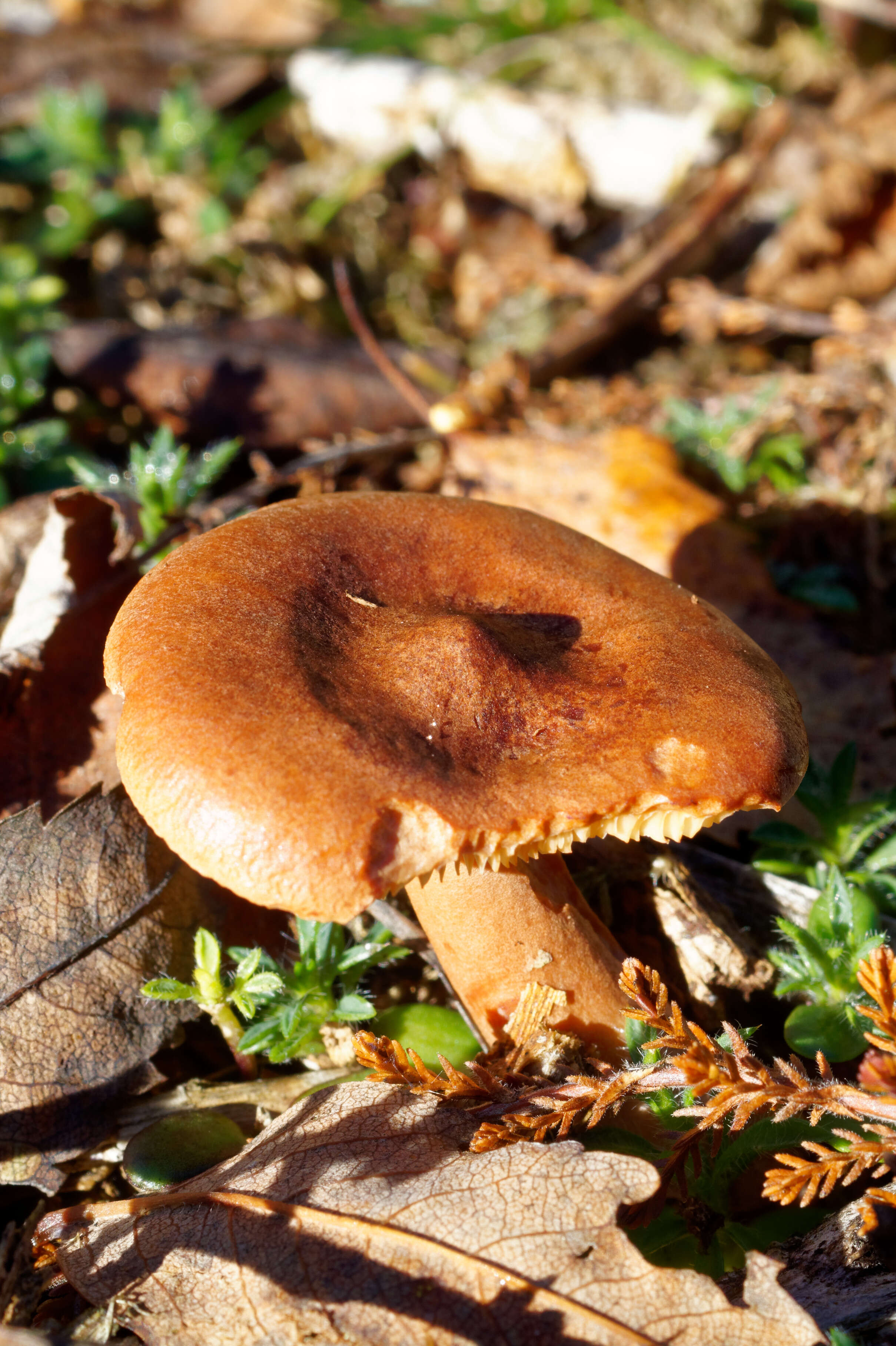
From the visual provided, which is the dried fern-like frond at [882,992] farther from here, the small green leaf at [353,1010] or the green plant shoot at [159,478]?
the green plant shoot at [159,478]

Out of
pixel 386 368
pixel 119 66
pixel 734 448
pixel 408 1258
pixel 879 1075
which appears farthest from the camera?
pixel 119 66

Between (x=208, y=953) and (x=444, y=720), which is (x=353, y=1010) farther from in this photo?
(x=444, y=720)

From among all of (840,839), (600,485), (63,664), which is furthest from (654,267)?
(63,664)

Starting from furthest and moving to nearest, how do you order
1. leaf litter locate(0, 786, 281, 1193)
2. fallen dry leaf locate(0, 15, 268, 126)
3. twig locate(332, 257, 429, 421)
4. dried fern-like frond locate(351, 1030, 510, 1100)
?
fallen dry leaf locate(0, 15, 268, 126) < twig locate(332, 257, 429, 421) < leaf litter locate(0, 786, 281, 1193) < dried fern-like frond locate(351, 1030, 510, 1100)

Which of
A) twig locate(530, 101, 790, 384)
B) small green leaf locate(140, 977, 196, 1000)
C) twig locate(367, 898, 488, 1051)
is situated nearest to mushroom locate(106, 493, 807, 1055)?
twig locate(367, 898, 488, 1051)

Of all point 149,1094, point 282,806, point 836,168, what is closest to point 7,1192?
point 149,1094

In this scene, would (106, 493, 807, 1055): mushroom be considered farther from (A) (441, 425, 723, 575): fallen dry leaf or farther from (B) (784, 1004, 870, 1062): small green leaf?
(A) (441, 425, 723, 575): fallen dry leaf

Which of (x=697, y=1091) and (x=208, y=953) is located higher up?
(x=697, y=1091)
